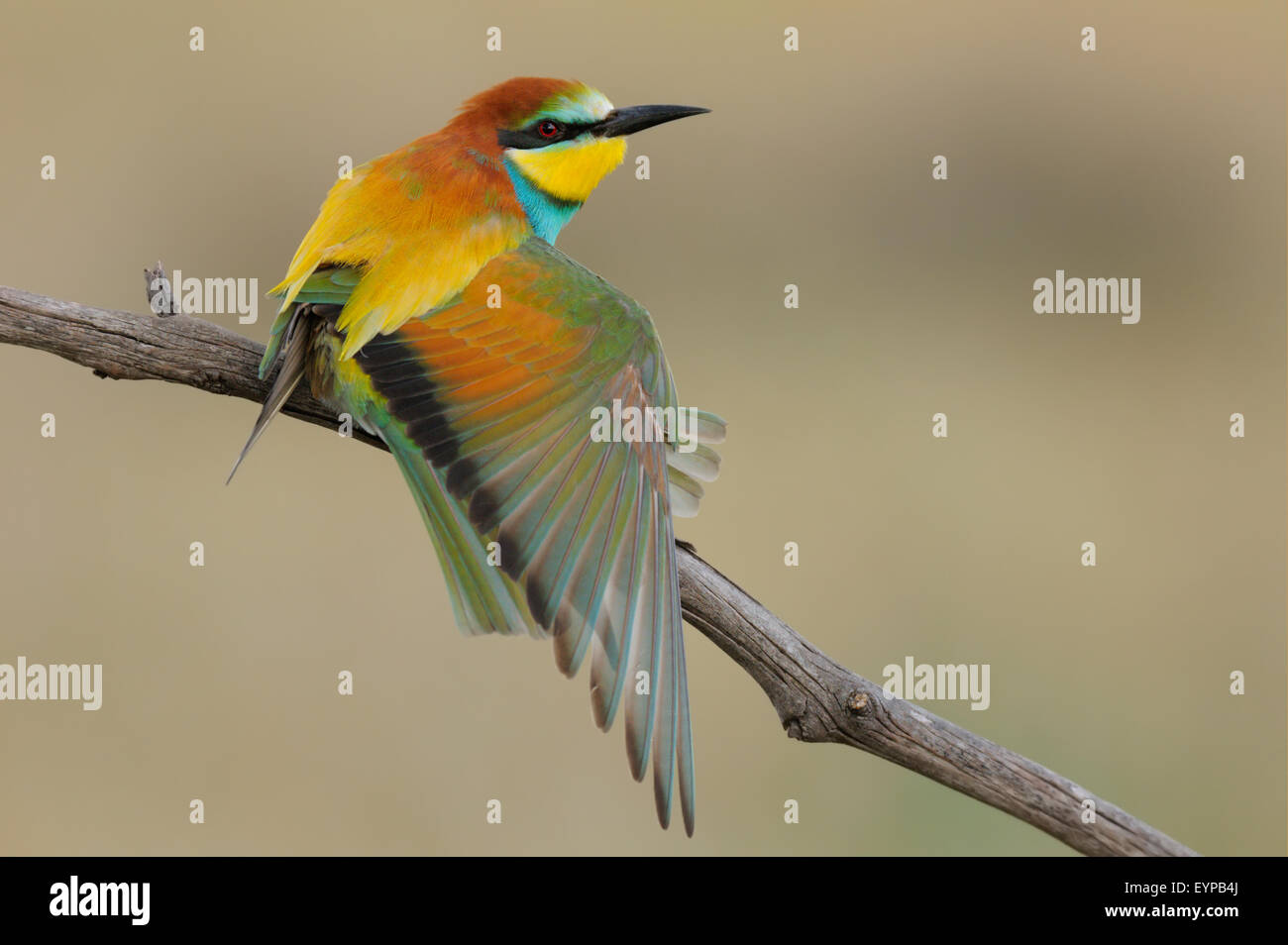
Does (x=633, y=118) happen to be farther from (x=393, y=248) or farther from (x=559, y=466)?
(x=559, y=466)

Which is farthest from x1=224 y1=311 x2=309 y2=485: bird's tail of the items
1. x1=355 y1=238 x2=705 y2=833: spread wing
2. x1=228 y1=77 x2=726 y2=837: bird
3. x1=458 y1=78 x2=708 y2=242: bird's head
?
x1=458 y1=78 x2=708 y2=242: bird's head

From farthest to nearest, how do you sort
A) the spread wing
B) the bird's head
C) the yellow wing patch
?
the bird's head < the yellow wing patch < the spread wing

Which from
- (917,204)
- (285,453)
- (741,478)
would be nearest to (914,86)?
(917,204)

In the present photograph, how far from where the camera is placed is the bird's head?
8.13 ft

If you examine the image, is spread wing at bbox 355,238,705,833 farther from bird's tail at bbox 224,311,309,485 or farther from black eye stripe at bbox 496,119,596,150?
black eye stripe at bbox 496,119,596,150

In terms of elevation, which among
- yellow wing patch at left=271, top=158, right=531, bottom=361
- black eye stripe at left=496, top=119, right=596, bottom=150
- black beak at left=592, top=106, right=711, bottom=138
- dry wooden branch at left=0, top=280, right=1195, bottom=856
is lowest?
dry wooden branch at left=0, top=280, right=1195, bottom=856

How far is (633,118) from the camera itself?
8.38 ft

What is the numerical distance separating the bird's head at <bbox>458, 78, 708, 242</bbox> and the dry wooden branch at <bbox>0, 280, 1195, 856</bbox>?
0.58 metres

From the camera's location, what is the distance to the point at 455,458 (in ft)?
6.54

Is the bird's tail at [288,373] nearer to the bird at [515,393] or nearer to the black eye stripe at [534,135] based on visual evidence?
the bird at [515,393]

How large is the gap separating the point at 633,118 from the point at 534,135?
194 mm

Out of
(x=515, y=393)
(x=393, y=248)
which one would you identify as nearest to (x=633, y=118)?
(x=393, y=248)

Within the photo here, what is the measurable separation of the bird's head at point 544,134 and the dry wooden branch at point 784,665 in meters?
0.58

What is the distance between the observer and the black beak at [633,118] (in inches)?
100
